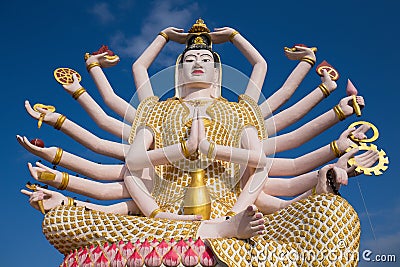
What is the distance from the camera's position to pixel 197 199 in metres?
6.46

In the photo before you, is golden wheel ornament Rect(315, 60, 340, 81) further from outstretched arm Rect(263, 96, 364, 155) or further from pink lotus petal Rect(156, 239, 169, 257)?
pink lotus petal Rect(156, 239, 169, 257)

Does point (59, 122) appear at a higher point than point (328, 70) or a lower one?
lower

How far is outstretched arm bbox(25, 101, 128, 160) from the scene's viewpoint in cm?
721

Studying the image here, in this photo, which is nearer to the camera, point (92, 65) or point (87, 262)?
point (87, 262)

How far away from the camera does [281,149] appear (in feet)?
24.3

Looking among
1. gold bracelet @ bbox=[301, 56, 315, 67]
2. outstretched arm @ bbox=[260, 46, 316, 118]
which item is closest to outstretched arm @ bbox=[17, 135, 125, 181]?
outstretched arm @ bbox=[260, 46, 316, 118]

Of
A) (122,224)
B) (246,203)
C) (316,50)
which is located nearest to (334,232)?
(246,203)

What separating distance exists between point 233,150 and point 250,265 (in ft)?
6.03

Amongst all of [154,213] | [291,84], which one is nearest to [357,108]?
[291,84]

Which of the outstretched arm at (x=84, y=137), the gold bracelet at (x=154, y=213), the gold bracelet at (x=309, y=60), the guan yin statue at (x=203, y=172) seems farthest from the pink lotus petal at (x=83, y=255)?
the gold bracelet at (x=309, y=60)

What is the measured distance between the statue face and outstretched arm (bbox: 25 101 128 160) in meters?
1.37

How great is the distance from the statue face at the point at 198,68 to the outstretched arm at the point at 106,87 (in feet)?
3.05

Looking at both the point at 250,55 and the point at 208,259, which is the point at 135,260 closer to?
the point at 208,259

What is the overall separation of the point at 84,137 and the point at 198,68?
1874 millimetres
